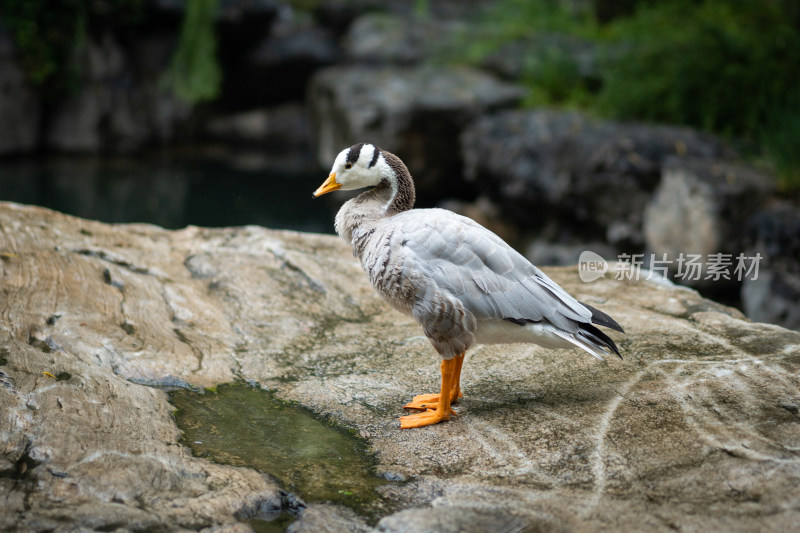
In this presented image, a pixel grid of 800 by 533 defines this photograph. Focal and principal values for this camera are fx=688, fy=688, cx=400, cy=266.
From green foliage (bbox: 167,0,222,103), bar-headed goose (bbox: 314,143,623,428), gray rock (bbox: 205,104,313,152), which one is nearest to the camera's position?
bar-headed goose (bbox: 314,143,623,428)

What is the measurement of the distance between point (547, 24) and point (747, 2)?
3.42 m

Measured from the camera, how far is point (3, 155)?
405 inches

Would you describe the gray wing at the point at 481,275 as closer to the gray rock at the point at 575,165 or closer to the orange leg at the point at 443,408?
the orange leg at the point at 443,408

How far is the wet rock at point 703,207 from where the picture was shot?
6.95 m

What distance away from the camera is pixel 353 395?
3432 millimetres

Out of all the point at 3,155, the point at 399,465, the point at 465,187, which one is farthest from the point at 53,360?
the point at 3,155

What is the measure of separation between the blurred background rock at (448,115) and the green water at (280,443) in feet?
16.3

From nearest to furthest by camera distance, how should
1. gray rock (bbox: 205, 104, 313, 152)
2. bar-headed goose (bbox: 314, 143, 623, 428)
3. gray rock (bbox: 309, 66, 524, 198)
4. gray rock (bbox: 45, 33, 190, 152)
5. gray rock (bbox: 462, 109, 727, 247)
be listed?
bar-headed goose (bbox: 314, 143, 623, 428)
gray rock (bbox: 462, 109, 727, 247)
gray rock (bbox: 309, 66, 524, 198)
gray rock (bbox: 45, 33, 190, 152)
gray rock (bbox: 205, 104, 313, 152)

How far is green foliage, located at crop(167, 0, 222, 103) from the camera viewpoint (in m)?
11.3

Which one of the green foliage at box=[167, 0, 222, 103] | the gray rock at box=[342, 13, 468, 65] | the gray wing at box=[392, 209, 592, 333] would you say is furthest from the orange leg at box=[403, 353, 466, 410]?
the green foliage at box=[167, 0, 222, 103]

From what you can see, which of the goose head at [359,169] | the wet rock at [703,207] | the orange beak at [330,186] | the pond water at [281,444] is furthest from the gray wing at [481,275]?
the wet rock at [703,207]

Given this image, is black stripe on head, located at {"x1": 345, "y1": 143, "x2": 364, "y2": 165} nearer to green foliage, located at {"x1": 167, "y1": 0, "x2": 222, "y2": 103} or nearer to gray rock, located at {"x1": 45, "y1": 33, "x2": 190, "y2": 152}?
green foliage, located at {"x1": 167, "y1": 0, "x2": 222, "y2": 103}

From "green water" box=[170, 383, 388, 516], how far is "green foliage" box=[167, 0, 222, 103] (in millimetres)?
9223

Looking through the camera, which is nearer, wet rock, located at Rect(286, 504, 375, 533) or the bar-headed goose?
wet rock, located at Rect(286, 504, 375, 533)
